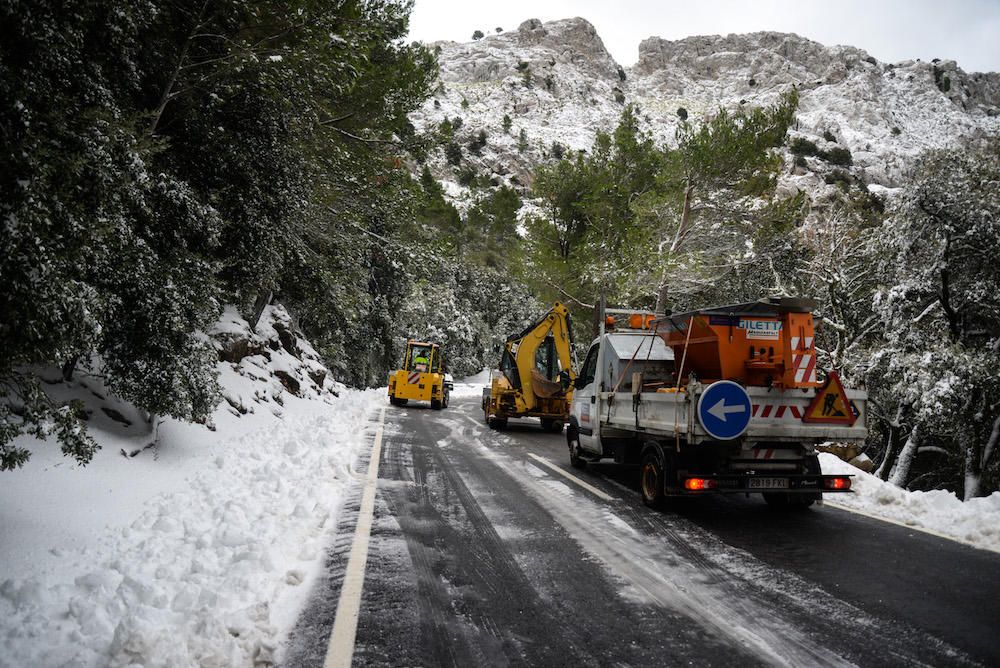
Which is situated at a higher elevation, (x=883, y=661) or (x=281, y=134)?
(x=281, y=134)

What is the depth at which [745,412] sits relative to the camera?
5.74m

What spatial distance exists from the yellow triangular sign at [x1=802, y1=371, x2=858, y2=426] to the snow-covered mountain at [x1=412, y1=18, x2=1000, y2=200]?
7397cm

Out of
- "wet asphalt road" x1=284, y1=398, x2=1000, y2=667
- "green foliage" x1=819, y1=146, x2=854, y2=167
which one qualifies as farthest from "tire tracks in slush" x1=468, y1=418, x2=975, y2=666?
"green foliage" x1=819, y1=146, x2=854, y2=167

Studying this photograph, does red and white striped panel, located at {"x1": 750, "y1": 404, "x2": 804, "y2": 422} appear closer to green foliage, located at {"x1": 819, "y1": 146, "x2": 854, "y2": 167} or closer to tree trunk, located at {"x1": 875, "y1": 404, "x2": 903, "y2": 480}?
tree trunk, located at {"x1": 875, "y1": 404, "x2": 903, "y2": 480}

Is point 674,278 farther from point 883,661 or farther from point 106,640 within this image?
point 106,640

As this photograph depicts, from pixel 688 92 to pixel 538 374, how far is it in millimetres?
164696

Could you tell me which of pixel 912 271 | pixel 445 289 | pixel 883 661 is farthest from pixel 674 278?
pixel 445 289

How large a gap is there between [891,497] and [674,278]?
12.8 m

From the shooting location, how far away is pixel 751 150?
64.0ft

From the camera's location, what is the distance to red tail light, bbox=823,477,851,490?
248 inches

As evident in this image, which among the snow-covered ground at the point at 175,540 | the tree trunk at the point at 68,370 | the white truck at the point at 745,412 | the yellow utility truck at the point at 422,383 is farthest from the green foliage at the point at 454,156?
the white truck at the point at 745,412

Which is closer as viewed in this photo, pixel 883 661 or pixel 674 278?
pixel 883 661

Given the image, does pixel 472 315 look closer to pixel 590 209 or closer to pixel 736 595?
pixel 590 209

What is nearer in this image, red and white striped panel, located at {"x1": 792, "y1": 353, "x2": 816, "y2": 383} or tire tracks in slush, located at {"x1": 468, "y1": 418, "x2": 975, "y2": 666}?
tire tracks in slush, located at {"x1": 468, "y1": 418, "x2": 975, "y2": 666}
